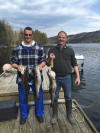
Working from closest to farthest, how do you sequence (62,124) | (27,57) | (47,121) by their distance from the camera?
(27,57)
(62,124)
(47,121)

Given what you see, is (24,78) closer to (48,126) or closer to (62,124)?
(48,126)

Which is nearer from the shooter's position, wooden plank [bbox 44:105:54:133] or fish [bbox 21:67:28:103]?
fish [bbox 21:67:28:103]

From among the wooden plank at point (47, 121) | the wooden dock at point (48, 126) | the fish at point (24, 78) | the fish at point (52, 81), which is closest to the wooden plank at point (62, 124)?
the wooden dock at point (48, 126)

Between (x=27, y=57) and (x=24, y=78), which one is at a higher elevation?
(x=27, y=57)

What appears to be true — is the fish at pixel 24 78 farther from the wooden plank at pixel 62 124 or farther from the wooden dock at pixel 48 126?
the wooden plank at pixel 62 124

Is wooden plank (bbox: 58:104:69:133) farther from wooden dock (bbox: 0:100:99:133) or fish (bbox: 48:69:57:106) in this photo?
fish (bbox: 48:69:57:106)

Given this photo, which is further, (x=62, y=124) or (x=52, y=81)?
(x=62, y=124)

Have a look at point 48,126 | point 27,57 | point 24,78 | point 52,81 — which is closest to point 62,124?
point 48,126

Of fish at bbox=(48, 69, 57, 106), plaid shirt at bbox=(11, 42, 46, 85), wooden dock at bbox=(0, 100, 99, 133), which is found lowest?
wooden dock at bbox=(0, 100, 99, 133)

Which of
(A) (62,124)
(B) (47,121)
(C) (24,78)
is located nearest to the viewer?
(C) (24,78)

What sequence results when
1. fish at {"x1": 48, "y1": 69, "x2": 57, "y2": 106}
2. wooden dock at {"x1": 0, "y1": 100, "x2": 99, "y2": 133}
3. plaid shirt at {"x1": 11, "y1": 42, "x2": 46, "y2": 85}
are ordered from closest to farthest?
fish at {"x1": 48, "y1": 69, "x2": 57, "y2": 106}
wooden dock at {"x1": 0, "y1": 100, "x2": 99, "y2": 133}
plaid shirt at {"x1": 11, "y1": 42, "x2": 46, "y2": 85}

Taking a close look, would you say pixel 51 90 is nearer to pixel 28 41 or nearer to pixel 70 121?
pixel 70 121

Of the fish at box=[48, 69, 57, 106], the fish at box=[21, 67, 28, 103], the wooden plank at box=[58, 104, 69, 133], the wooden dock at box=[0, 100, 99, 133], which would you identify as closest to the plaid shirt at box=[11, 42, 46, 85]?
the fish at box=[21, 67, 28, 103]

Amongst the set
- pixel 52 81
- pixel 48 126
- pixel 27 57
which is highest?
pixel 27 57
